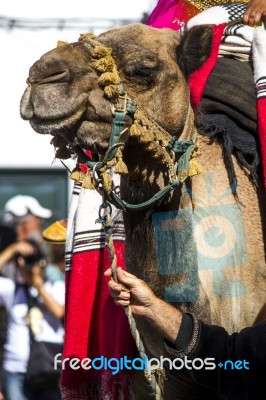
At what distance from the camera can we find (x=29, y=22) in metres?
12.2

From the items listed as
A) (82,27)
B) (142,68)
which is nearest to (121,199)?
(142,68)

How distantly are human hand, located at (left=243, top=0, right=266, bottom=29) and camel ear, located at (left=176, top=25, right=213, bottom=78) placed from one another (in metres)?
0.35

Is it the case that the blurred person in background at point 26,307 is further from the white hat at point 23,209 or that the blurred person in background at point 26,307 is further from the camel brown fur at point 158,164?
the camel brown fur at point 158,164

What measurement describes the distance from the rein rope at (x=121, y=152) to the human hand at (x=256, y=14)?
A: 0.68 m

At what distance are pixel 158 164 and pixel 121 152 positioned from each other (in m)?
0.25

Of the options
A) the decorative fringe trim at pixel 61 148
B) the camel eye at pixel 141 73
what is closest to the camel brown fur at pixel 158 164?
the camel eye at pixel 141 73

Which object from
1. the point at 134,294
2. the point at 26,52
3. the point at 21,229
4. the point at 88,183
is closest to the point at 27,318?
the point at 21,229

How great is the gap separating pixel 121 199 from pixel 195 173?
0.33 metres

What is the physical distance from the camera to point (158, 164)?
4.72 metres

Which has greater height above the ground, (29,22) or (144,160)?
(29,22)

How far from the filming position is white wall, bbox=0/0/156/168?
39.1 feet

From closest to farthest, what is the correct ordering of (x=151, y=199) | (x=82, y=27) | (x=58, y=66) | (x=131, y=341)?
1. (x=58, y=66)
2. (x=151, y=199)
3. (x=131, y=341)
4. (x=82, y=27)

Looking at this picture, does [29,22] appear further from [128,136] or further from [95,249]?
[128,136]

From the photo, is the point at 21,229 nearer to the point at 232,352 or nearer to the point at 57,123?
the point at 57,123
